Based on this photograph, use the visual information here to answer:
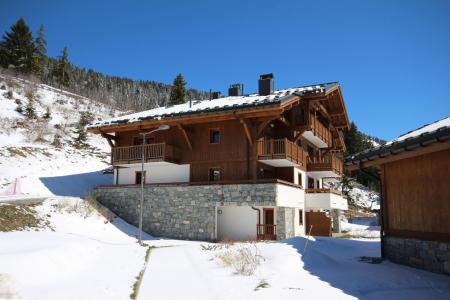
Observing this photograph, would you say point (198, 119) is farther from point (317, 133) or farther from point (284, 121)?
point (317, 133)

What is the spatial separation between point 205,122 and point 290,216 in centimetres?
735

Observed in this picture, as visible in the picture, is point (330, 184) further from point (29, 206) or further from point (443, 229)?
point (443, 229)

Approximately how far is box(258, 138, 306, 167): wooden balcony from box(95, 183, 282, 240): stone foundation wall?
2.09m

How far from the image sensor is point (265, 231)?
20750 mm

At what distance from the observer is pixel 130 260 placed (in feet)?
40.4

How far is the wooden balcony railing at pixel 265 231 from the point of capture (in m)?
20.4

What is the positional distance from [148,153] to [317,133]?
36.5 feet

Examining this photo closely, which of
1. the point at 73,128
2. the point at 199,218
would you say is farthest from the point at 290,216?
the point at 73,128

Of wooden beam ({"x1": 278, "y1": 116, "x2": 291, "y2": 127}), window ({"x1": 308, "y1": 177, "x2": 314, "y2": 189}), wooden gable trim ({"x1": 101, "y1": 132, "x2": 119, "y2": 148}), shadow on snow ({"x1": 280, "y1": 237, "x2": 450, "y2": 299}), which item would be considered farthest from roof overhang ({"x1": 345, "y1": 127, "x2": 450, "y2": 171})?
wooden gable trim ({"x1": 101, "y1": 132, "x2": 119, "y2": 148})

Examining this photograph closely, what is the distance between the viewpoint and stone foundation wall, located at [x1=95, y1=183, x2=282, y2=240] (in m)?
20.1

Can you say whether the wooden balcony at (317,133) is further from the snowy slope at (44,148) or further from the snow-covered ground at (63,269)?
the snowy slope at (44,148)

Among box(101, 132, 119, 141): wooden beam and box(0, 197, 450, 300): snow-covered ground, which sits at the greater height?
box(101, 132, 119, 141): wooden beam

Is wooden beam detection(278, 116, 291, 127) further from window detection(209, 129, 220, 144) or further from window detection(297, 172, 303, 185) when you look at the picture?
window detection(209, 129, 220, 144)

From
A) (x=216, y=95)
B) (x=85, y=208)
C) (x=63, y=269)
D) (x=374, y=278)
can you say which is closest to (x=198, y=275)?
(x=63, y=269)
